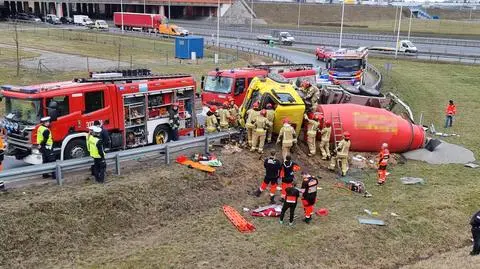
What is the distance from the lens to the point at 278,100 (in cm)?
1745

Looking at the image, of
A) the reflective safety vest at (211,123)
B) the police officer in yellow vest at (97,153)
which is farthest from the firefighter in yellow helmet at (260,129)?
the police officer in yellow vest at (97,153)

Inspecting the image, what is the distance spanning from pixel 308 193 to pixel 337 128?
6.14m

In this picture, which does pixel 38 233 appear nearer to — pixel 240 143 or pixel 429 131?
pixel 240 143

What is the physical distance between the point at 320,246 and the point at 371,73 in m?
32.3

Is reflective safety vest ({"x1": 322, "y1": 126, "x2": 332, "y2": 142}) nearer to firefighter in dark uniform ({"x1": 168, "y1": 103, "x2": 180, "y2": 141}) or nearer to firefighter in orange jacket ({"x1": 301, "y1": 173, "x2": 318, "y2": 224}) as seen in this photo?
firefighter in orange jacket ({"x1": 301, "y1": 173, "x2": 318, "y2": 224})

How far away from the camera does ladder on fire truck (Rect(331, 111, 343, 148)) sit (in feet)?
58.5

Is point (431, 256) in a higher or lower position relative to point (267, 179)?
lower

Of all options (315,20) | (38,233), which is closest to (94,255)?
(38,233)

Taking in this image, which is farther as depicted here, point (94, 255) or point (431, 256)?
point (431, 256)

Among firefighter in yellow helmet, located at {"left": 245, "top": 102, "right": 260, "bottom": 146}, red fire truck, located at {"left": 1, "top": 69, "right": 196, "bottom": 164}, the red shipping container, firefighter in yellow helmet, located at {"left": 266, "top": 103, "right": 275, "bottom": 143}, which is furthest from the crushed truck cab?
the red shipping container

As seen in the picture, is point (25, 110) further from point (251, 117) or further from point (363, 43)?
point (363, 43)

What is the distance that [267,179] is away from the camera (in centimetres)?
1391

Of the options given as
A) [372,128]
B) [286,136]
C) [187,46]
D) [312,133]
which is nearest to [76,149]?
[286,136]

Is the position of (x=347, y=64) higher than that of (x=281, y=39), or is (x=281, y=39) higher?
(x=347, y=64)
